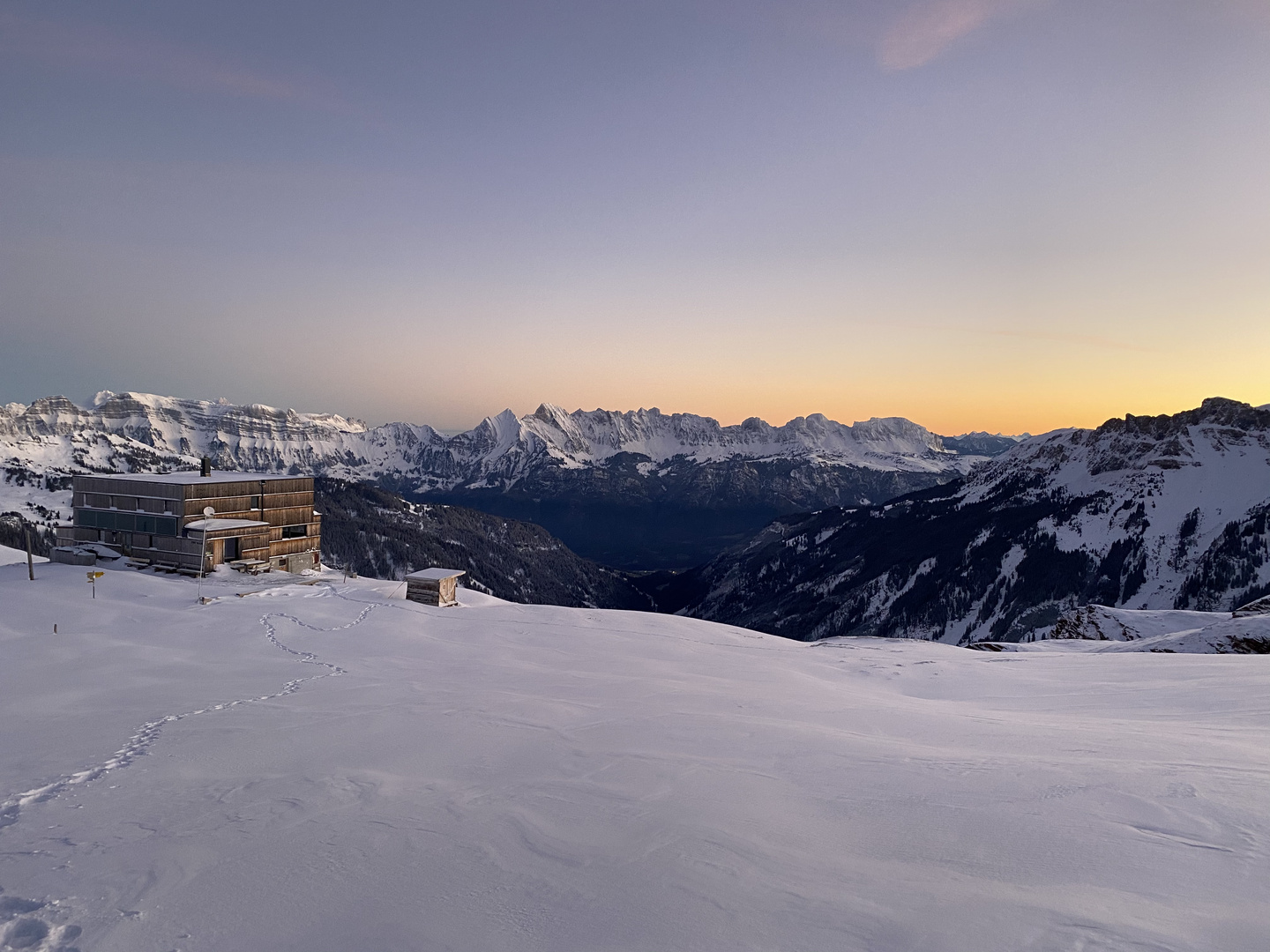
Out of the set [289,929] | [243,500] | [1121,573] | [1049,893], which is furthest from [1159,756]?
[1121,573]

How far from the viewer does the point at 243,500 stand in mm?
52875

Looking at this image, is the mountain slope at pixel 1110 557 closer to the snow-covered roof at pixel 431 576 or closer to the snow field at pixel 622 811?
the snow-covered roof at pixel 431 576

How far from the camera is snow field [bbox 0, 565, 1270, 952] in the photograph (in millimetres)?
6355

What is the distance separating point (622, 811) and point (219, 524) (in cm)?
5000

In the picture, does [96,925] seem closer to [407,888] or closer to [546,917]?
[407,888]

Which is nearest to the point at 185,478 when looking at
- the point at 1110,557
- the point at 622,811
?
the point at 622,811

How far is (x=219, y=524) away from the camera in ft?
155

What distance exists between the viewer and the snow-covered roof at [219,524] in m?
46.4

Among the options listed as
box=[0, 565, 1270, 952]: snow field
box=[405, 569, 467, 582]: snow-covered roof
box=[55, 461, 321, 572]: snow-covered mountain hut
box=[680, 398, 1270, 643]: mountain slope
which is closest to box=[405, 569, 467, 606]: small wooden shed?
box=[405, 569, 467, 582]: snow-covered roof

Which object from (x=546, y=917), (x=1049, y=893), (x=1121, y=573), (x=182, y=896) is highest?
(x=1049, y=893)

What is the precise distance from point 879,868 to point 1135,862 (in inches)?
116

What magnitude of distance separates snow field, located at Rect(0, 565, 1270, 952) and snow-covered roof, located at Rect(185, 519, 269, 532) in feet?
92.8

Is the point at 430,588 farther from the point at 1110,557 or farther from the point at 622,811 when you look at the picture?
the point at 1110,557

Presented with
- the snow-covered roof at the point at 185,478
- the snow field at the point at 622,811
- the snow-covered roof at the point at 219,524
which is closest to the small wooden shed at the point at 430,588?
the snow-covered roof at the point at 219,524
